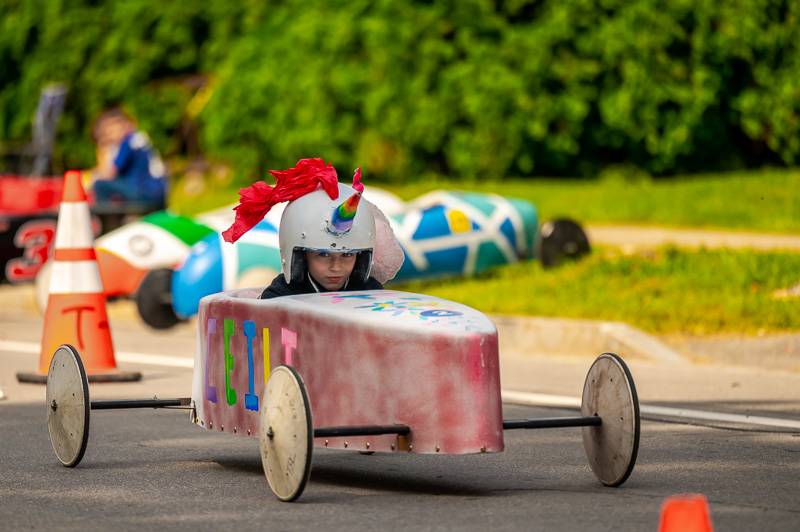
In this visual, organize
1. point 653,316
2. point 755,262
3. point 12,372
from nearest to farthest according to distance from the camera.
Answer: point 12,372
point 653,316
point 755,262

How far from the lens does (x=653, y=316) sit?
12.0m

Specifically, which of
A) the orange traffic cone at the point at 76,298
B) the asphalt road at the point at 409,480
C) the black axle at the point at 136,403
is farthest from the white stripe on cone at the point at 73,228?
the black axle at the point at 136,403

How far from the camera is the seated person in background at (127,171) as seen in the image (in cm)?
1752

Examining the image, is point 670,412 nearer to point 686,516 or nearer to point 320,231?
point 320,231

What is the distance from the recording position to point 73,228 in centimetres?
1034

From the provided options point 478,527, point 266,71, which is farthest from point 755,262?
point 266,71

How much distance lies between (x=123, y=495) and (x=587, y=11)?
16412 millimetres

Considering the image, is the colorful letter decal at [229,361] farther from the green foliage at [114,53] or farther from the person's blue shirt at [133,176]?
the green foliage at [114,53]

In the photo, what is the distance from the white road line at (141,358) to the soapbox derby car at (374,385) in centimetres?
450

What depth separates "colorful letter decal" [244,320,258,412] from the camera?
6.95 metres

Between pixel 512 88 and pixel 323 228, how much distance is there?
1545 centimetres

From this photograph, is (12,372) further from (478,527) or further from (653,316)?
(478,527)

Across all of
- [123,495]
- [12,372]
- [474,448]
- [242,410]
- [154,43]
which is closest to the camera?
[474,448]

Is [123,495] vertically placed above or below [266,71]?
below
